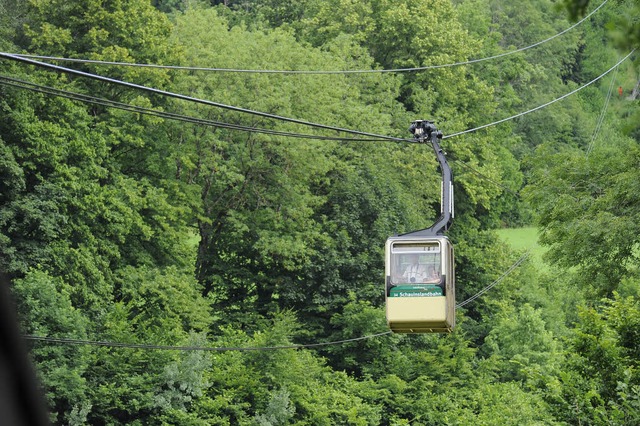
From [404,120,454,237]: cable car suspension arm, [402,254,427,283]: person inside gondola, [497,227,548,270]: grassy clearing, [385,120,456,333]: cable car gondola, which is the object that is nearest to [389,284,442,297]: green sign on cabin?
[385,120,456,333]: cable car gondola

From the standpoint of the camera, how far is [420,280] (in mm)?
20203

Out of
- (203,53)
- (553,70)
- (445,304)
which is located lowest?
(445,304)

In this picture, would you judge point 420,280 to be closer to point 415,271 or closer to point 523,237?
point 415,271

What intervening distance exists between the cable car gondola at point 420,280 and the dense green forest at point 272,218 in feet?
20.3

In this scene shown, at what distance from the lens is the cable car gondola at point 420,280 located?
19938 millimetres

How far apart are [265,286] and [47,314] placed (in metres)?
Result: 13.6

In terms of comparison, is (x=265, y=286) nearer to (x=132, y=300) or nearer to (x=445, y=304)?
(x=132, y=300)

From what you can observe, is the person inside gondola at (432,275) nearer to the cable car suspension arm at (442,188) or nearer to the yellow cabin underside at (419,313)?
the yellow cabin underside at (419,313)

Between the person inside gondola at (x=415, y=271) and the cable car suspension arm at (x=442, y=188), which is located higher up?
the cable car suspension arm at (x=442, y=188)

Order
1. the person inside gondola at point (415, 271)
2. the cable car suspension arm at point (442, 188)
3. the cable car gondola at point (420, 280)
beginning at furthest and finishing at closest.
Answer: the cable car suspension arm at point (442, 188) → the person inside gondola at point (415, 271) → the cable car gondola at point (420, 280)

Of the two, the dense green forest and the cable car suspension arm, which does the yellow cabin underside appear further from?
the dense green forest

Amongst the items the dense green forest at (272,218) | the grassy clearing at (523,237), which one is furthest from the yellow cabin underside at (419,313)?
the grassy clearing at (523,237)

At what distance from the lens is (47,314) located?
3456 cm

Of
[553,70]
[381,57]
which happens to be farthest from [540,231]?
[553,70]
